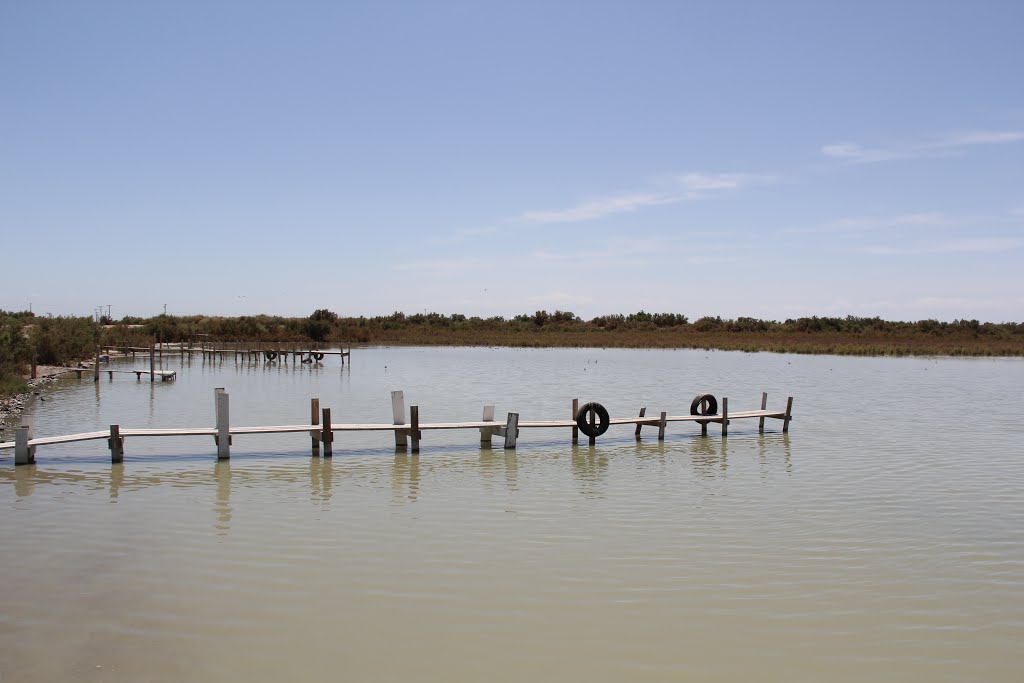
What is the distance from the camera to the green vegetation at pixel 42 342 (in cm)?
3004

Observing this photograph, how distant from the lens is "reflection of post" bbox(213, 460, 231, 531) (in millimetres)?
11914

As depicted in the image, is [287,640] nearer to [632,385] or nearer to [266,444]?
[266,444]

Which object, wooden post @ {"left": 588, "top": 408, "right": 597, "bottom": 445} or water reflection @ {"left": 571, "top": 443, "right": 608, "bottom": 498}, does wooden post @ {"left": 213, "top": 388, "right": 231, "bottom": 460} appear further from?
wooden post @ {"left": 588, "top": 408, "right": 597, "bottom": 445}

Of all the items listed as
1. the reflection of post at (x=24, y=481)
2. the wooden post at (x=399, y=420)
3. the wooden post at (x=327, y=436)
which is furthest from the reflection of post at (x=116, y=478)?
the wooden post at (x=399, y=420)

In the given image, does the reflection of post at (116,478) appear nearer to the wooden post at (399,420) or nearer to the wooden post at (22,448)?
the wooden post at (22,448)

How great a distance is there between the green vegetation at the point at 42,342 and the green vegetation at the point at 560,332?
76mm

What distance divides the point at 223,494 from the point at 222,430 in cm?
330

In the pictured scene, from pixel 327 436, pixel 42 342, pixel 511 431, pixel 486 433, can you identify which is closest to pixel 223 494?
pixel 327 436

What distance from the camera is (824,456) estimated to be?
1869 cm

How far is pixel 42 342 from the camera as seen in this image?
Result: 4253cm

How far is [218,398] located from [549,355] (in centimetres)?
4687

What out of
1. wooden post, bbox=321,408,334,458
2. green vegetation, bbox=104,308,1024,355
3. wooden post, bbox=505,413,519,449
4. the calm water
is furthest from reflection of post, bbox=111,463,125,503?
green vegetation, bbox=104,308,1024,355

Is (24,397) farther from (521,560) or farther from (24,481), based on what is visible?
(521,560)

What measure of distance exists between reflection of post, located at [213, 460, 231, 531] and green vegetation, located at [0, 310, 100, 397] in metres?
16.0
